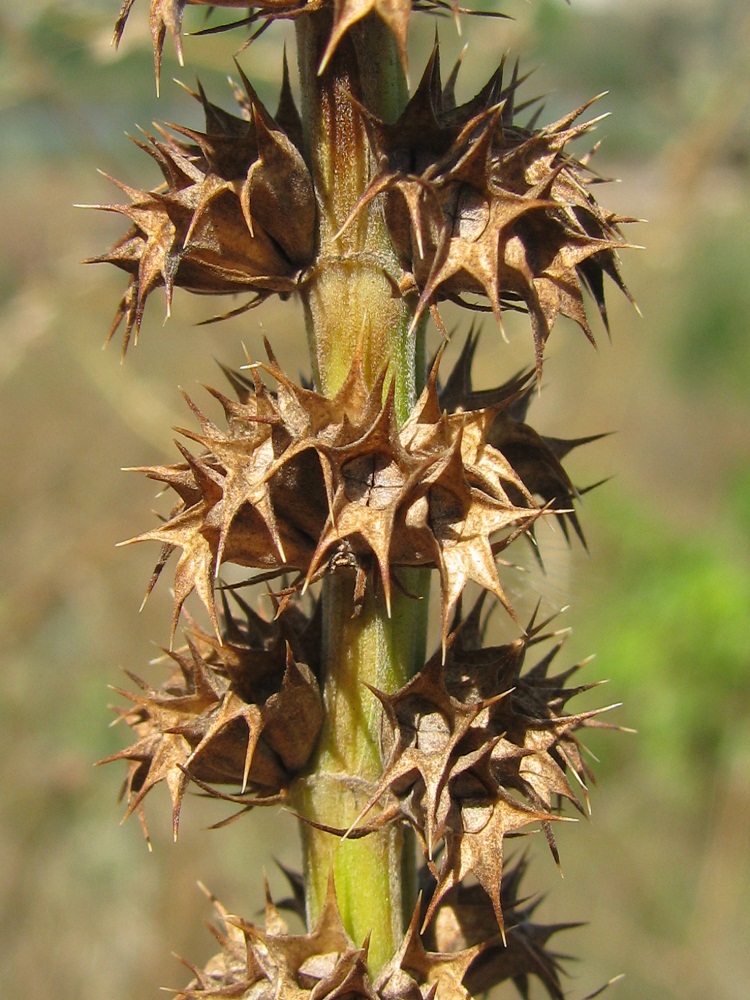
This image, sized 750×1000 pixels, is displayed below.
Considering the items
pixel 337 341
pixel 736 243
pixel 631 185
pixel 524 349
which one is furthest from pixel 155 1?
pixel 736 243

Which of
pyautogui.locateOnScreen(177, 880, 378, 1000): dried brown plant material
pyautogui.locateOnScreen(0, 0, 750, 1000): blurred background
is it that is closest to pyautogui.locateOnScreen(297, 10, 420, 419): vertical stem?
pyautogui.locateOnScreen(177, 880, 378, 1000): dried brown plant material

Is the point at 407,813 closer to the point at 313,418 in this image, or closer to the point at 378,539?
the point at 378,539

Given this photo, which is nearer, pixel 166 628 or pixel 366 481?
pixel 366 481

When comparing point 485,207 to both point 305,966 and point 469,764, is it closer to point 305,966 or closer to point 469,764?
point 469,764

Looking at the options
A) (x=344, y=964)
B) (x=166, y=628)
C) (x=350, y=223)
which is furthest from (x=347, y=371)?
(x=166, y=628)

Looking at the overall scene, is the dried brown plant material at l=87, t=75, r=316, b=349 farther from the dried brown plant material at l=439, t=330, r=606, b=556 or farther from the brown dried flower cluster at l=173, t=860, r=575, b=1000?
the brown dried flower cluster at l=173, t=860, r=575, b=1000

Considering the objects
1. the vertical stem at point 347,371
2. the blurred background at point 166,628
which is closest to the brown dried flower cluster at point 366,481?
the vertical stem at point 347,371
